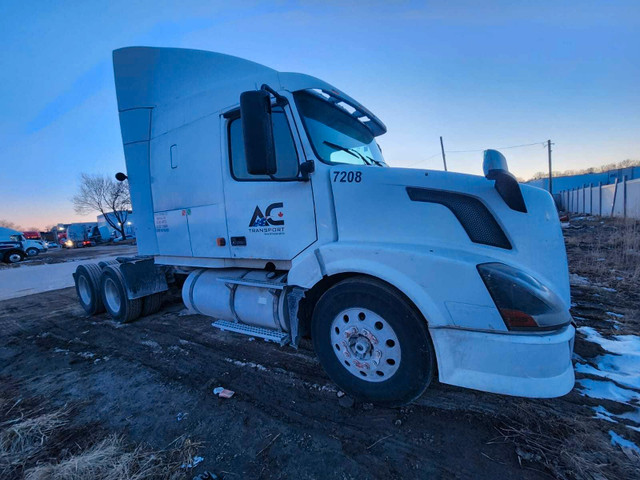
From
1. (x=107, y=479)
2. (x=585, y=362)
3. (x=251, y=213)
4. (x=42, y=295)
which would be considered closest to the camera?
(x=107, y=479)

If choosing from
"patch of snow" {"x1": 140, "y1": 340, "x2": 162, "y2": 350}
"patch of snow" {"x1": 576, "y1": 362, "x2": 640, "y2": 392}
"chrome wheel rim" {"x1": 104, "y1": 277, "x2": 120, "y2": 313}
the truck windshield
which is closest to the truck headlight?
"patch of snow" {"x1": 576, "y1": 362, "x2": 640, "y2": 392}

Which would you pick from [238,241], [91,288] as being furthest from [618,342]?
[91,288]

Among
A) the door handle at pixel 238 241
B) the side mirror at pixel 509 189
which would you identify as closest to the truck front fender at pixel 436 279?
the side mirror at pixel 509 189

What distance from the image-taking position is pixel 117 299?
513 centimetres

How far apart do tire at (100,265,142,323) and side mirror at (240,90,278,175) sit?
4.08m

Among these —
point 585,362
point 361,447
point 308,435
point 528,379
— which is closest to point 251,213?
point 308,435

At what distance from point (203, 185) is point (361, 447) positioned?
3.34 meters

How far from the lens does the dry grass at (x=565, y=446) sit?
5.34 ft

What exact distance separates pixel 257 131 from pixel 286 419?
252 centimetres

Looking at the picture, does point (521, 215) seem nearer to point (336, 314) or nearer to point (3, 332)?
point (336, 314)

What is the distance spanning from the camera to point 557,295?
6.16 feet

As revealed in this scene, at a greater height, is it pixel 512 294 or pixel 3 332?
pixel 512 294

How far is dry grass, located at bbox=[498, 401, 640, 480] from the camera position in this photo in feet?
5.34

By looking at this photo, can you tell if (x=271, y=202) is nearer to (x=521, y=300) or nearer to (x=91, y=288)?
(x=521, y=300)
